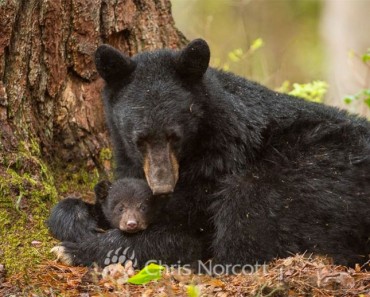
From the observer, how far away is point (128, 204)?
637cm

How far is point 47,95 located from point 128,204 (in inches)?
61.3

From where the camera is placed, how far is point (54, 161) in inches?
287

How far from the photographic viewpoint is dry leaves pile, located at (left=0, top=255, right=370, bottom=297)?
16.3 ft

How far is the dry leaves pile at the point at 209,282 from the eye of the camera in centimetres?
497

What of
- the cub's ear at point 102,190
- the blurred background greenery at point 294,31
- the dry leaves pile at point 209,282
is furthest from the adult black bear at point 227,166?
the blurred background greenery at point 294,31

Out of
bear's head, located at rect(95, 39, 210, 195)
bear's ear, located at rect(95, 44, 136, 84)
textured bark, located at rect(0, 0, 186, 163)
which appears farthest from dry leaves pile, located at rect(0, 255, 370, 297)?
bear's ear, located at rect(95, 44, 136, 84)

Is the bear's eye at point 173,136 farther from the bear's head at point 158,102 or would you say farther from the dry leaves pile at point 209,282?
the dry leaves pile at point 209,282

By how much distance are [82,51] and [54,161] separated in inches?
46.7

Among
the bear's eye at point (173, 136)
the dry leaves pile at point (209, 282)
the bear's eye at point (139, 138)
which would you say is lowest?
the dry leaves pile at point (209, 282)

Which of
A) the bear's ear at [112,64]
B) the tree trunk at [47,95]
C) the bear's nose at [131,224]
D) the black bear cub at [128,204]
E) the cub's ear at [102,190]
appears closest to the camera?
the bear's ear at [112,64]

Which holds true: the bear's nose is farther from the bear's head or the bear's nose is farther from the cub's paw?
the bear's head

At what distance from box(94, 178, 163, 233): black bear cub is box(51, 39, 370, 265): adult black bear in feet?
0.42

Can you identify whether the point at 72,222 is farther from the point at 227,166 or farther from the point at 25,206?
the point at 227,166

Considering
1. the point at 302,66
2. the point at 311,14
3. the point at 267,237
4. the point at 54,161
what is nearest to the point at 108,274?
the point at 267,237
